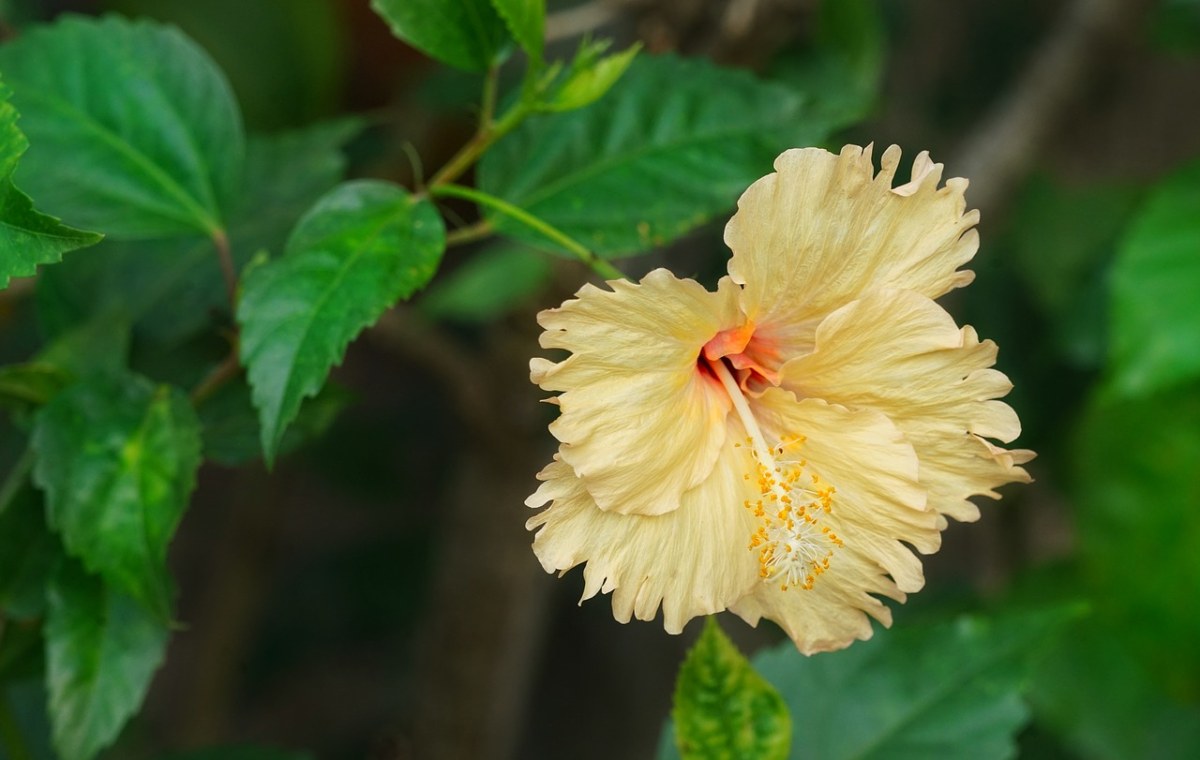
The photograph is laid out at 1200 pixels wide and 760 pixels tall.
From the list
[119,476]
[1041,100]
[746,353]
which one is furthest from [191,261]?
[1041,100]

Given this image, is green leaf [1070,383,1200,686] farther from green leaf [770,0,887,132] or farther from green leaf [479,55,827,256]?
green leaf [479,55,827,256]

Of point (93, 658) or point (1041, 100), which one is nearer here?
point (93, 658)

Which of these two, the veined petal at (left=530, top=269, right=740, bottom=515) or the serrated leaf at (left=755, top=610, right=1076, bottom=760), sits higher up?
the veined petal at (left=530, top=269, right=740, bottom=515)

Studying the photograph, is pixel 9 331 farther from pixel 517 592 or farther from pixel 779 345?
pixel 779 345

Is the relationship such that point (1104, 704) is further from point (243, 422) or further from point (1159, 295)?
point (243, 422)

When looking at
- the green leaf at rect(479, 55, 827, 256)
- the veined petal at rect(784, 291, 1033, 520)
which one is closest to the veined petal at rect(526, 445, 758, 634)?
the veined petal at rect(784, 291, 1033, 520)

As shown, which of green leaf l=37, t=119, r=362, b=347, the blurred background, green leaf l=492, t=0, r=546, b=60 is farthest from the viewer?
the blurred background
